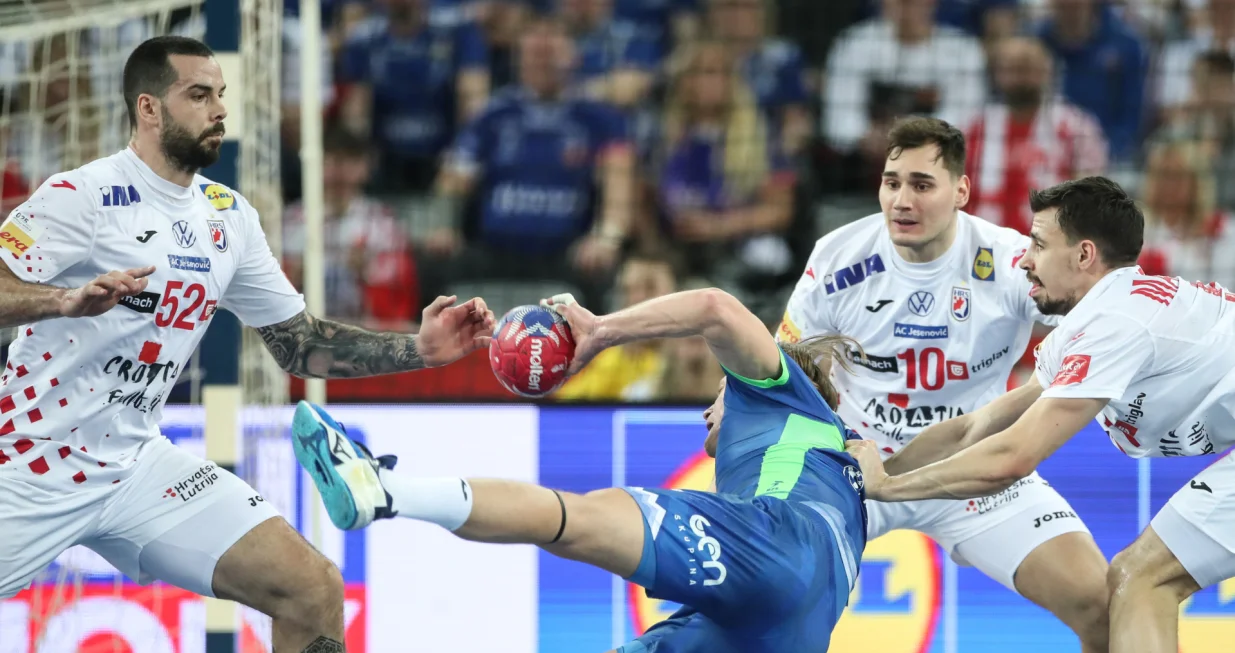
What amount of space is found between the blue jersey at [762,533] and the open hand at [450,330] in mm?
996

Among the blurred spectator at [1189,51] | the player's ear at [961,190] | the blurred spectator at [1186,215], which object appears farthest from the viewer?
the blurred spectator at [1189,51]

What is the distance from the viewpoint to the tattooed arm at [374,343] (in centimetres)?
528

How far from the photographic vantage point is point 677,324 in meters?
4.44

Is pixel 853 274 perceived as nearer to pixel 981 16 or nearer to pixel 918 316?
pixel 918 316

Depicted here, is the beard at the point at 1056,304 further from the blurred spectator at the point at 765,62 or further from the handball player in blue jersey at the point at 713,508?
the blurred spectator at the point at 765,62

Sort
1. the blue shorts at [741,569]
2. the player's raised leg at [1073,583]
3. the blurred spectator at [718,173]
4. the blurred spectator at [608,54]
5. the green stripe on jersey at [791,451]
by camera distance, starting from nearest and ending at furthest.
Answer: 1. the blue shorts at [741,569]
2. the green stripe on jersey at [791,451]
3. the player's raised leg at [1073,583]
4. the blurred spectator at [718,173]
5. the blurred spectator at [608,54]

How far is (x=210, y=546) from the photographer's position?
4.99m

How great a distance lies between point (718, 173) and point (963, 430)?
15.0 ft

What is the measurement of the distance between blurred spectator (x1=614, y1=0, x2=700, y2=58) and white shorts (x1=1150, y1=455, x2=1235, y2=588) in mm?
6021

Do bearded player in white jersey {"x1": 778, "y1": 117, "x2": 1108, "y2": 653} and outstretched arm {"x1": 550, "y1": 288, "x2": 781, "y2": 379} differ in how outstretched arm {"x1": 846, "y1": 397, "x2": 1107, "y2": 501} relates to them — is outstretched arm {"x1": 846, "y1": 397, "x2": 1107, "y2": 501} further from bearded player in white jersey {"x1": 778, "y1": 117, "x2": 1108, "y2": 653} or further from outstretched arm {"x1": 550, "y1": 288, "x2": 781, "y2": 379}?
bearded player in white jersey {"x1": 778, "y1": 117, "x2": 1108, "y2": 653}

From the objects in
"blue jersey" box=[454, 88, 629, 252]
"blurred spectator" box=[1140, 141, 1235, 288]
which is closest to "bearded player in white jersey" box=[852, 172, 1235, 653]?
"blurred spectator" box=[1140, 141, 1235, 288]

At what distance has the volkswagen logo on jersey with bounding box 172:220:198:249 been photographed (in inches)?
201

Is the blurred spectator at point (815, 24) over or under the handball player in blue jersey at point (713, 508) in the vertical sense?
over

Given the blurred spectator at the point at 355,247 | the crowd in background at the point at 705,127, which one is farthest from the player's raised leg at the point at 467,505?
the blurred spectator at the point at 355,247
